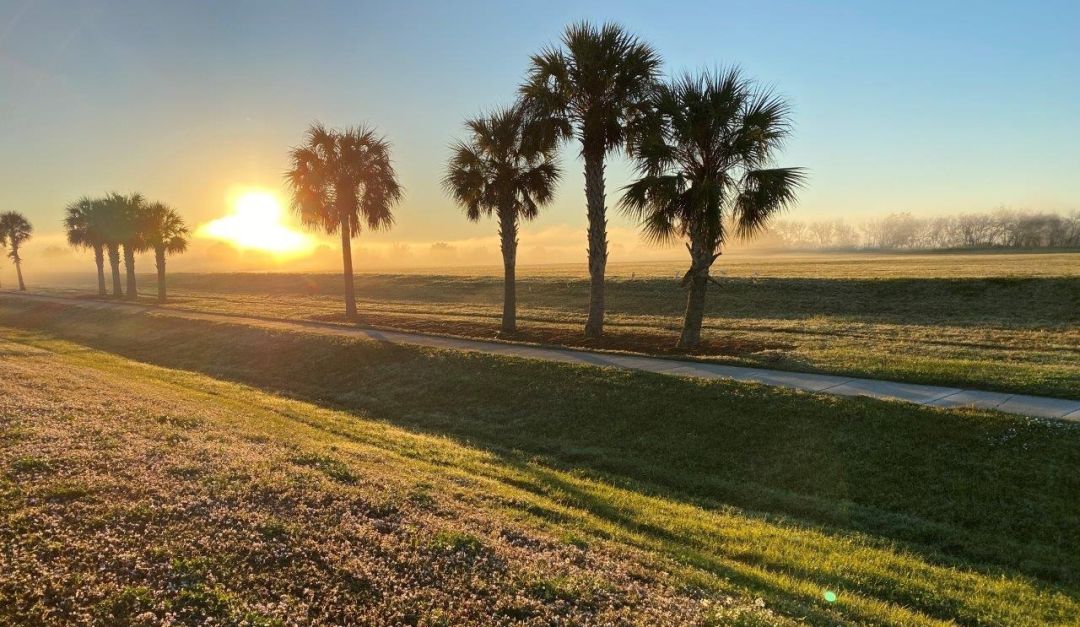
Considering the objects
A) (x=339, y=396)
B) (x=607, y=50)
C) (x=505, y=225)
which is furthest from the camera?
(x=505, y=225)

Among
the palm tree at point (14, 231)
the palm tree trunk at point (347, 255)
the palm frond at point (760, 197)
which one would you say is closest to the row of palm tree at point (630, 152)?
the palm frond at point (760, 197)

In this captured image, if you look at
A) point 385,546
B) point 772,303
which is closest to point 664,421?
point 385,546

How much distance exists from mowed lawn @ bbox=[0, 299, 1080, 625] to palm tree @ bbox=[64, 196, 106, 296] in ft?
194

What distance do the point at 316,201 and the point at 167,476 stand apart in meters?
29.5

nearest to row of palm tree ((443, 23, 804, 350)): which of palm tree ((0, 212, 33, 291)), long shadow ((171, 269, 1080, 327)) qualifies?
long shadow ((171, 269, 1080, 327))

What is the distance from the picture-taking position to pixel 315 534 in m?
6.12

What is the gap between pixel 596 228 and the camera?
73.6 feet

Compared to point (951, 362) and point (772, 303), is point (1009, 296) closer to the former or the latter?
point (772, 303)

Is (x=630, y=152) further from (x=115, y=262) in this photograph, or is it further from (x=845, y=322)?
(x=115, y=262)

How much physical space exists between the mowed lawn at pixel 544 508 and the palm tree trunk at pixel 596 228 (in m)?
6.74

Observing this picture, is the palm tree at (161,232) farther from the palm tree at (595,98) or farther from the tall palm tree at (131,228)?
the palm tree at (595,98)

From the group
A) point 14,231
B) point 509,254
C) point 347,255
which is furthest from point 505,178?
point 14,231

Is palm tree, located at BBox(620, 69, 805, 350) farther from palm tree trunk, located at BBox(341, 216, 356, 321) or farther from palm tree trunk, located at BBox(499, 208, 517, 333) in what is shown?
palm tree trunk, located at BBox(341, 216, 356, 321)

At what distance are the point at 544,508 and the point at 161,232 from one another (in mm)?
63441
